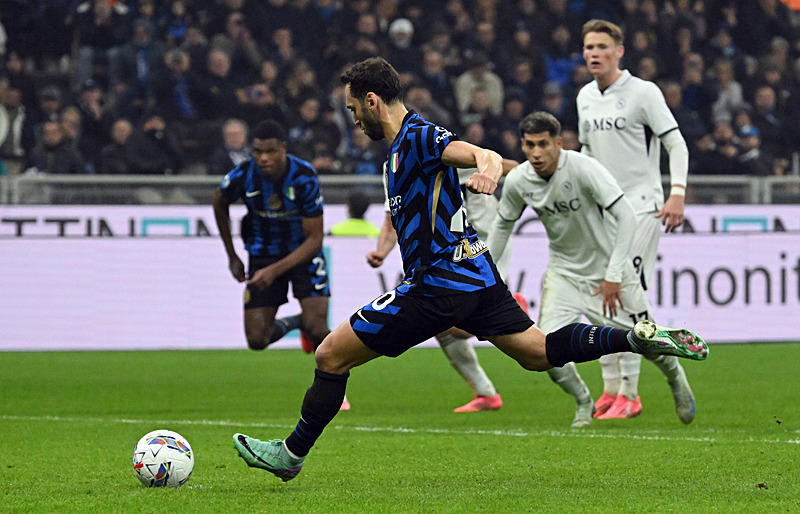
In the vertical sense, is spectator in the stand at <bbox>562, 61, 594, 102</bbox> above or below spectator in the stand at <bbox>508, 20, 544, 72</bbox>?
below

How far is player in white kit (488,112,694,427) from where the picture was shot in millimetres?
7820

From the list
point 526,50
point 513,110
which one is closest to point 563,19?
point 526,50

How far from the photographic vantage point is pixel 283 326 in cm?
1030

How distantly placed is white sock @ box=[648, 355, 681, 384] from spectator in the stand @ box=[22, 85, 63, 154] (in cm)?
1082

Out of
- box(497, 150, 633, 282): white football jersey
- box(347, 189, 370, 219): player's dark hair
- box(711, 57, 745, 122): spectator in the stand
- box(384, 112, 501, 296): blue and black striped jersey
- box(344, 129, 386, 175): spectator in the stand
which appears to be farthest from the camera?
box(711, 57, 745, 122): spectator in the stand

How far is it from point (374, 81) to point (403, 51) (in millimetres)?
13103

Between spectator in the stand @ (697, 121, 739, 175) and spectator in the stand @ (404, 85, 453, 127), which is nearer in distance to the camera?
spectator in the stand @ (404, 85, 453, 127)

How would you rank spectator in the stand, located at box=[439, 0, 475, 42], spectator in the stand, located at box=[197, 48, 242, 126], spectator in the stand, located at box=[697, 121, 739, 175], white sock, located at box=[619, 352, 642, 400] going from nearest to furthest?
white sock, located at box=[619, 352, 642, 400] < spectator in the stand, located at box=[197, 48, 242, 126] < spectator in the stand, located at box=[697, 121, 739, 175] < spectator in the stand, located at box=[439, 0, 475, 42]

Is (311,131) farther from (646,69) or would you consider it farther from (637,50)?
(637,50)

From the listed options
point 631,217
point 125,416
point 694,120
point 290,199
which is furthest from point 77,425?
point 694,120

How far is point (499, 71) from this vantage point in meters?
18.9

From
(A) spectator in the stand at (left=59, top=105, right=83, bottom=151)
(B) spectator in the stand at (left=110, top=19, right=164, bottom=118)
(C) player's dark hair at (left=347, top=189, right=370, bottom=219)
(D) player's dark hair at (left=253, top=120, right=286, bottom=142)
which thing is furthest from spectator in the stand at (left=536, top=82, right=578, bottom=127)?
(D) player's dark hair at (left=253, top=120, right=286, bottom=142)

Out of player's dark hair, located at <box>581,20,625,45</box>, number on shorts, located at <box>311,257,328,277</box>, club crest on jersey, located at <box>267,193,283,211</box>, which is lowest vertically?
number on shorts, located at <box>311,257,328,277</box>

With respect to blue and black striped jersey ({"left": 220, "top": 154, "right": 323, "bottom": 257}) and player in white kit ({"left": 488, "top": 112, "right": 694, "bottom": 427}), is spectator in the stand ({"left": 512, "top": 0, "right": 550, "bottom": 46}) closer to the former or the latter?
blue and black striped jersey ({"left": 220, "top": 154, "right": 323, "bottom": 257})
